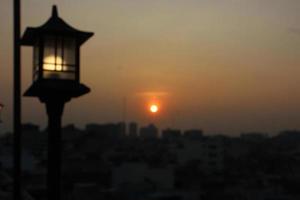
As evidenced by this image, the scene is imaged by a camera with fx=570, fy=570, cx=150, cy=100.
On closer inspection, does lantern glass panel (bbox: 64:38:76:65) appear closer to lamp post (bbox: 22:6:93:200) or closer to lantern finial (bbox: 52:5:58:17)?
lamp post (bbox: 22:6:93:200)

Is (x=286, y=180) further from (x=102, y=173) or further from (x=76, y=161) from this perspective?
(x=76, y=161)

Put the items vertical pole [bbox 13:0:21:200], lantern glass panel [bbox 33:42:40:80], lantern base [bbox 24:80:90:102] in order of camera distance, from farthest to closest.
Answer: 1. lantern glass panel [bbox 33:42:40:80]
2. lantern base [bbox 24:80:90:102]
3. vertical pole [bbox 13:0:21:200]

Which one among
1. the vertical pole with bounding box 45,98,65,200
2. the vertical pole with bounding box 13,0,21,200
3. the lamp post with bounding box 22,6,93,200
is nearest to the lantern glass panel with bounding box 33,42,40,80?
the lamp post with bounding box 22,6,93,200

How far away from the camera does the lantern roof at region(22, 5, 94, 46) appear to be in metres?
6.26

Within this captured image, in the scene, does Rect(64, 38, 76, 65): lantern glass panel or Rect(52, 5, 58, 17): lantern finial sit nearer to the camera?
Rect(64, 38, 76, 65): lantern glass panel

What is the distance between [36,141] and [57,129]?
3622 inches

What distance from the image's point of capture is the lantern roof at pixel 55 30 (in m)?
6.26

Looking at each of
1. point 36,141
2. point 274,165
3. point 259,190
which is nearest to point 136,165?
point 259,190

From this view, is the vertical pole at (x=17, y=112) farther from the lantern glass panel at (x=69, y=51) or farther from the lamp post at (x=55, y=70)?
the lantern glass panel at (x=69, y=51)

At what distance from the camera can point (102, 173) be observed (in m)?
65.2

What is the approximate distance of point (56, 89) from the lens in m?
6.22

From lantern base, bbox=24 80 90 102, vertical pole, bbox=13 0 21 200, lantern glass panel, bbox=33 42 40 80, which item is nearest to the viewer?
vertical pole, bbox=13 0 21 200

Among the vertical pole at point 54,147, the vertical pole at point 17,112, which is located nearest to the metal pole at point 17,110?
the vertical pole at point 17,112

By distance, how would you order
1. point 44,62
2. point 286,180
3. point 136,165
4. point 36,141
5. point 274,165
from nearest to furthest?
point 44,62
point 136,165
point 286,180
point 274,165
point 36,141
